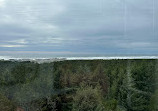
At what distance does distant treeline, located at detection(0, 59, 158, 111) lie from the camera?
1.92 meters

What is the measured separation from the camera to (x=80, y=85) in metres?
2.04

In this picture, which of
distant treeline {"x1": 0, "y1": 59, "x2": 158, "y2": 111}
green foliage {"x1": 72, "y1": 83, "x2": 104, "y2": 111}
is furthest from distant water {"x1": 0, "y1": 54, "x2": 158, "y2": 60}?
green foliage {"x1": 72, "y1": 83, "x2": 104, "y2": 111}

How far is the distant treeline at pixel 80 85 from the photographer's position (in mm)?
1924

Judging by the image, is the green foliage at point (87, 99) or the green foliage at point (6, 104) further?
the green foliage at point (87, 99)

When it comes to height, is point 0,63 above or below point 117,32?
below

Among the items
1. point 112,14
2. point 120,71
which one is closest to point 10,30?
point 112,14

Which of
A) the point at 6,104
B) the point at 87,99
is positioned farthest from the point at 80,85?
the point at 6,104

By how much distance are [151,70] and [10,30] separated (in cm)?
127

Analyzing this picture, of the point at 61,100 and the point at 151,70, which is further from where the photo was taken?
the point at 151,70

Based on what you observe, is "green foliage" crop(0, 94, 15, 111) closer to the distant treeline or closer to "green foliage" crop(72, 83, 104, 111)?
the distant treeline

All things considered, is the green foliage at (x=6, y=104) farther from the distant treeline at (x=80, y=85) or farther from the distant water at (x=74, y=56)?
the distant water at (x=74, y=56)

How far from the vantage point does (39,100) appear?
198 centimetres

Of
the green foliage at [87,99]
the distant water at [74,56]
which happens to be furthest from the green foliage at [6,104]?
the green foliage at [87,99]

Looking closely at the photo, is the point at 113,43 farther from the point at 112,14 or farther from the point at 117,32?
the point at 112,14
